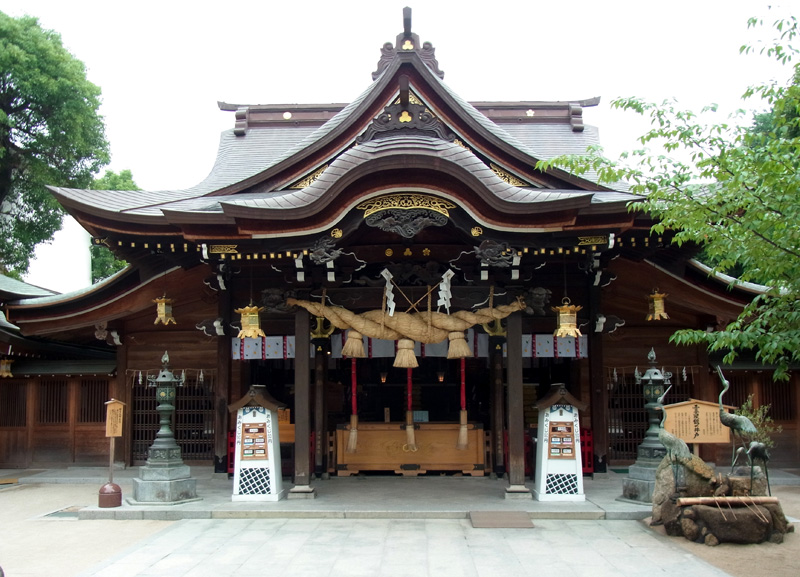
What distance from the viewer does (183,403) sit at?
1292cm

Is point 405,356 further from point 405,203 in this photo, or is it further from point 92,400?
point 92,400

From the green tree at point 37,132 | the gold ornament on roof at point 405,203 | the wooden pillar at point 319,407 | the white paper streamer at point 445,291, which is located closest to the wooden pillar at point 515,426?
the white paper streamer at point 445,291

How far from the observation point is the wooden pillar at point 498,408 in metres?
11.7

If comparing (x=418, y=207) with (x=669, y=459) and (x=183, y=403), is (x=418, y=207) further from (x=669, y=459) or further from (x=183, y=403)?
(x=183, y=403)

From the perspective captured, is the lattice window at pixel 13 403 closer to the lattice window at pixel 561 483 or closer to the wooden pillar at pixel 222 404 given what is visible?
the wooden pillar at pixel 222 404

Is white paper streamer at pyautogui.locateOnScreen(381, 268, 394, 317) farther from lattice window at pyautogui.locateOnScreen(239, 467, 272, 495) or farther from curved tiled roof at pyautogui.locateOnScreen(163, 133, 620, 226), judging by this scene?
lattice window at pyautogui.locateOnScreen(239, 467, 272, 495)

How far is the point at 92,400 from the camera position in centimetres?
1359

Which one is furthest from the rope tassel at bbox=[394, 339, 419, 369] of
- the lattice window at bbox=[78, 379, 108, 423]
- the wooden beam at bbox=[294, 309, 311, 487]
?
the lattice window at bbox=[78, 379, 108, 423]

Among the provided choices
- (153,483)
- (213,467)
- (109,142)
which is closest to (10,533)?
(153,483)

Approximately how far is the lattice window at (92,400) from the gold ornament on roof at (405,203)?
25.6ft

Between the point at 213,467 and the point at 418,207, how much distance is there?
691 cm

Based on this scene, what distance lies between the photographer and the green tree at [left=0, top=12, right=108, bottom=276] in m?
20.0

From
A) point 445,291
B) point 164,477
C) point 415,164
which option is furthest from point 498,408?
point 164,477

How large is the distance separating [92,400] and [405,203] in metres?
8.65
